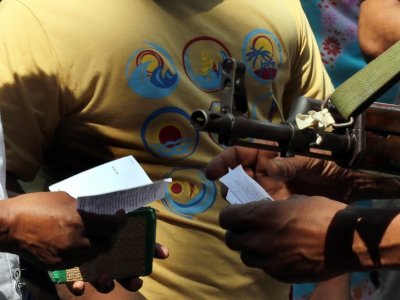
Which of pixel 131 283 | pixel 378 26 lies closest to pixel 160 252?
pixel 131 283

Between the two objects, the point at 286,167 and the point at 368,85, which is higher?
the point at 368,85

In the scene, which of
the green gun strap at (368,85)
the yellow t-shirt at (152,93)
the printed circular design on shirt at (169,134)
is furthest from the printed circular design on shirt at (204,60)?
the green gun strap at (368,85)

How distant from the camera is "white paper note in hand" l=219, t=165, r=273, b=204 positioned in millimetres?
1862

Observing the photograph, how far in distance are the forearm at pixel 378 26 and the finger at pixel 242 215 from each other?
112cm

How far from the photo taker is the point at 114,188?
172 cm

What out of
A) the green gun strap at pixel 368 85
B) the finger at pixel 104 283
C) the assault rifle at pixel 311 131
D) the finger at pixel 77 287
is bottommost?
the finger at pixel 77 287

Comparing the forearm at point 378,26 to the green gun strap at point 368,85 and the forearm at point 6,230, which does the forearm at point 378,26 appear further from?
the forearm at point 6,230

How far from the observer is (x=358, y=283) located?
3137 millimetres

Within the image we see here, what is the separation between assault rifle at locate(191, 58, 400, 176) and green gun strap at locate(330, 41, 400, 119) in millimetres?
45

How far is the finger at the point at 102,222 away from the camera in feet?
5.55

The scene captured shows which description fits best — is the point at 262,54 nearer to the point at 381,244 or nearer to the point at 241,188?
the point at 241,188

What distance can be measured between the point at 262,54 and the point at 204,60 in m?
0.17

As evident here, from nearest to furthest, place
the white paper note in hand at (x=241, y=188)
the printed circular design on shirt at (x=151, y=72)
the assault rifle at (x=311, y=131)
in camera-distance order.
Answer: the assault rifle at (x=311, y=131) < the white paper note in hand at (x=241, y=188) < the printed circular design on shirt at (x=151, y=72)

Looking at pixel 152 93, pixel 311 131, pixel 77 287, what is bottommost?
pixel 77 287
